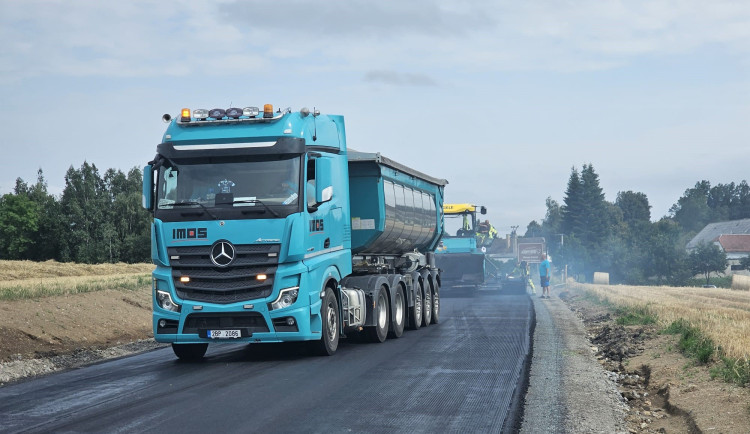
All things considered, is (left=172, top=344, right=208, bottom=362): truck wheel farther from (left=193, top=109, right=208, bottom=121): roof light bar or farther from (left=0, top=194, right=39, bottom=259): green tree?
(left=0, top=194, right=39, bottom=259): green tree

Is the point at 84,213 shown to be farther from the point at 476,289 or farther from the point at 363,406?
the point at 363,406

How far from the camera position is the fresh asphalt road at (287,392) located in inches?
332

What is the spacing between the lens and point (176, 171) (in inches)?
537

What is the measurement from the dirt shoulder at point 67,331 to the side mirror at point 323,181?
4.82 metres

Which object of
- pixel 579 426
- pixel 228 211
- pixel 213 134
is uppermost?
pixel 213 134

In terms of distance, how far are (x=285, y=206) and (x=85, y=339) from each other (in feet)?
24.3

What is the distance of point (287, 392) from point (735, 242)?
433 feet

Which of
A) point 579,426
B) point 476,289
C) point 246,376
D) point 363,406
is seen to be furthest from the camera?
point 476,289

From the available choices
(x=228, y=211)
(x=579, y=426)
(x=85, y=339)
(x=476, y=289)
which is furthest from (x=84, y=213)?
(x=579, y=426)

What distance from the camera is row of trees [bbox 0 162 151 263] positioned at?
94.6 metres

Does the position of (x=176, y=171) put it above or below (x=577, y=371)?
above

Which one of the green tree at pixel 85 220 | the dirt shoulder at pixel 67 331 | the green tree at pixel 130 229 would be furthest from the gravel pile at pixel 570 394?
the green tree at pixel 85 220

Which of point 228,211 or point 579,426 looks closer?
point 579,426

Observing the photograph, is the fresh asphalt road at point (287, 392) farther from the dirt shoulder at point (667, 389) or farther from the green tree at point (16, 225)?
the green tree at point (16, 225)
